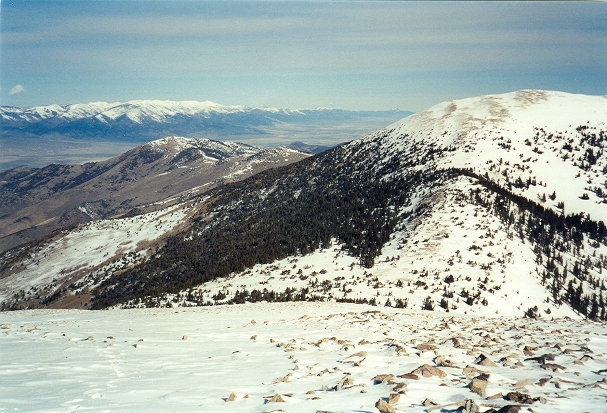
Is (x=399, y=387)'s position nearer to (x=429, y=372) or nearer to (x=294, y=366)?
(x=429, y=372)

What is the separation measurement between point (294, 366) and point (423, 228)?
106ft

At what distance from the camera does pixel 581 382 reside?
655 centimetres

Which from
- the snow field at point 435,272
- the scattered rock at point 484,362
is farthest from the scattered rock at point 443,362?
the snow field at point 435,272

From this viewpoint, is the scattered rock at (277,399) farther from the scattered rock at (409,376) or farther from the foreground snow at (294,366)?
the scattered rock at (409,376)

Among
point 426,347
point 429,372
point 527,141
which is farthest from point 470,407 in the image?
point 527,141

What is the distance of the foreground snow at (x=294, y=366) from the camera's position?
6180mm

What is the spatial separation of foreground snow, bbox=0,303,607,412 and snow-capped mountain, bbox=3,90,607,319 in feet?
41.5

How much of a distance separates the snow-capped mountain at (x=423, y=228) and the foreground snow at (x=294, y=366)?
12.7 metres

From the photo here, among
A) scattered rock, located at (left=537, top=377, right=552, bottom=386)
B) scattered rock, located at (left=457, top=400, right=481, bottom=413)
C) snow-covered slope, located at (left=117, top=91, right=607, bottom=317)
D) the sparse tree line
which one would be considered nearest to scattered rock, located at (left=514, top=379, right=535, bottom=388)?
scattered rock, located at (left=537, top=377, right=552, bottom=386)

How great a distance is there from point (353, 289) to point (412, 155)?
46882 mm

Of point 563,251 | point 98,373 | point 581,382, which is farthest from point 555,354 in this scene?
point 563,251

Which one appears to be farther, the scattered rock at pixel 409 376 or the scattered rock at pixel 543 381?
the scattered rock at pixel 409 376

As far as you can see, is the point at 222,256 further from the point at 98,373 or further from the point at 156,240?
the point at 98,373

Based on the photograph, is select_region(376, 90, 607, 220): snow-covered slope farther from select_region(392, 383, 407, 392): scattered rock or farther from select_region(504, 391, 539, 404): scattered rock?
select_region(392, 383, 407, 392): scattered rock
